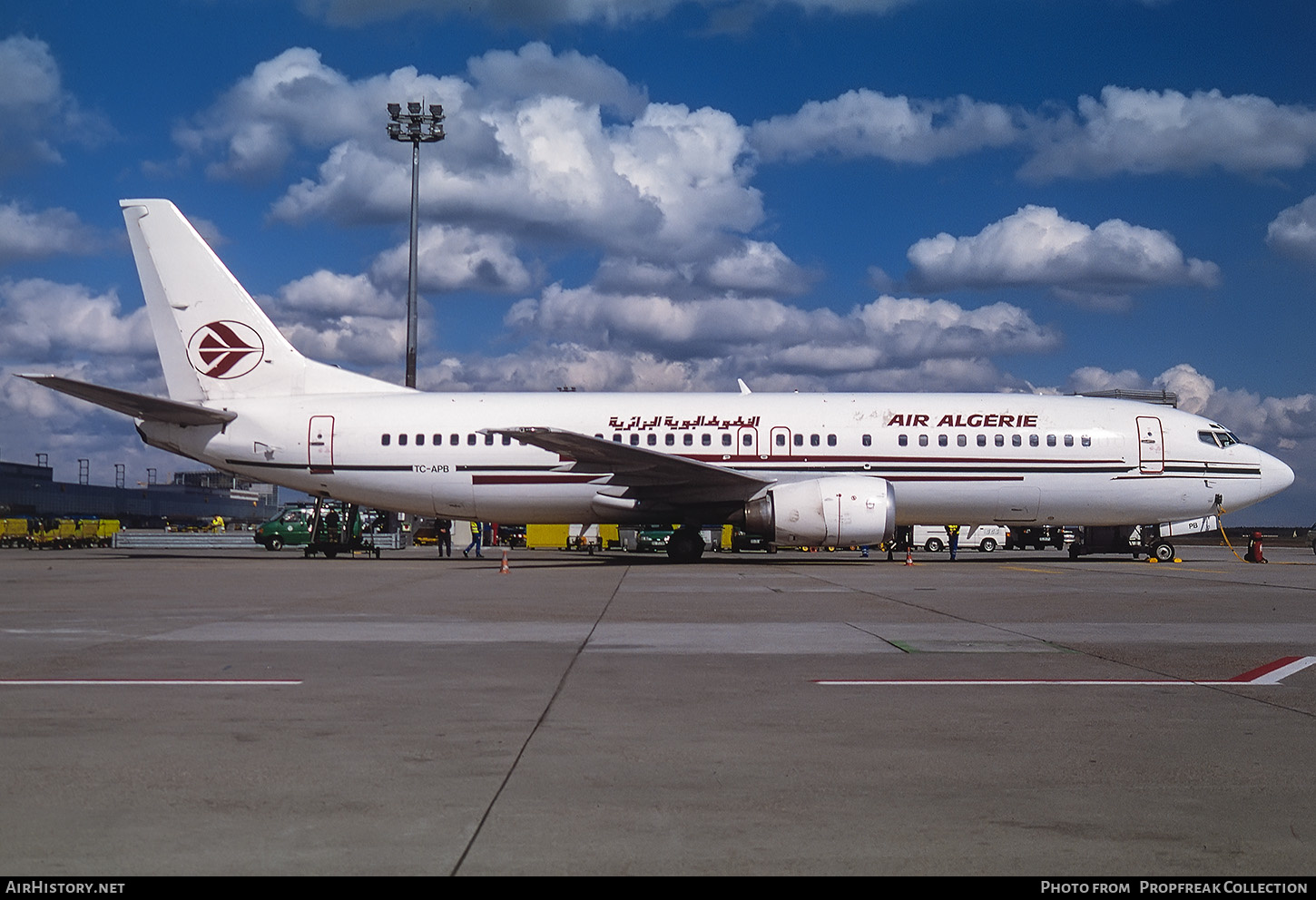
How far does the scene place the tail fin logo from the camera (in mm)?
29125

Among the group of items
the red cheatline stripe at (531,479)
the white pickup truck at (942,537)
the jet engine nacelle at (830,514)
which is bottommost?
the white pickup truck at (942,537)

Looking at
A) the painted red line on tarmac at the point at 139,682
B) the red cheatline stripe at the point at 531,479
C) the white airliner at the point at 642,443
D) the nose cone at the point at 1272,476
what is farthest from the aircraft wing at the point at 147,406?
the nose cone at the point at 1272,476

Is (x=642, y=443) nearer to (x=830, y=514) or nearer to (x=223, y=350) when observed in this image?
(x=830, y=514)

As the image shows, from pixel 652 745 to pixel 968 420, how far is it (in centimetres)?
2316

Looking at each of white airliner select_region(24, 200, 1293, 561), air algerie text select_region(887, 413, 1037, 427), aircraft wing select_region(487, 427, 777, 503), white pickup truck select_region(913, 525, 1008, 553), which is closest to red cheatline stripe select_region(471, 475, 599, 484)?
white airliner select_region(24, 200, 1293, 561)

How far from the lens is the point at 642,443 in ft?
91.8

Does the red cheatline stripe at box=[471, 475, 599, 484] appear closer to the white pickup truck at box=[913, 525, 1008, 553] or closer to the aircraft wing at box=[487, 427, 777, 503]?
the aircraft wing at box=[487, 427, 777, 503]

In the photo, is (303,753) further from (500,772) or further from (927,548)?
(927,548)

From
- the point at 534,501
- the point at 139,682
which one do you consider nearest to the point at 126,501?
the point at 534,501

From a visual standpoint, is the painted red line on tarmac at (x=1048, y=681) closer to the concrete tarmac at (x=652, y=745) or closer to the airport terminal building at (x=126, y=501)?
the concrete tarmac at (x=652, y=745)

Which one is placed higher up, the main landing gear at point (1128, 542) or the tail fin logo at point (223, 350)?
the tail fin logo at point (223, 350)

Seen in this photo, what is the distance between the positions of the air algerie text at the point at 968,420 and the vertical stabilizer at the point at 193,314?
630 inches

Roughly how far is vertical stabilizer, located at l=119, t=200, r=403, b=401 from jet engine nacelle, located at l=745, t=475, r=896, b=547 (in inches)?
528

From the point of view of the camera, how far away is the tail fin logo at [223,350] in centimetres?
2912
